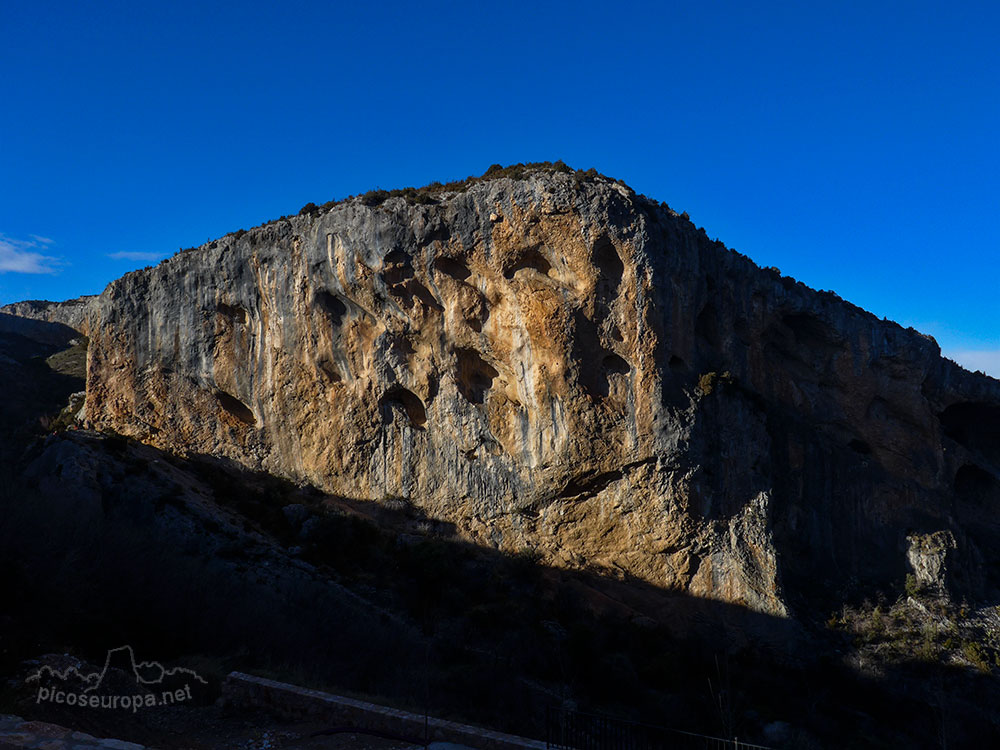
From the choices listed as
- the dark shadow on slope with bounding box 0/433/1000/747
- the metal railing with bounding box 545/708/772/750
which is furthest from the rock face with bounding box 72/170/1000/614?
the metal railing with bounding box 545/708/772/750

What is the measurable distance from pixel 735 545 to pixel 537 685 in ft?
29.8

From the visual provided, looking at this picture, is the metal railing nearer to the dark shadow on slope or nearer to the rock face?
the dark shadow on slope

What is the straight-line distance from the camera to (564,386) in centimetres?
2391

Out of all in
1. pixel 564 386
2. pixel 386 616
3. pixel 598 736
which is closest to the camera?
pixel 598 736

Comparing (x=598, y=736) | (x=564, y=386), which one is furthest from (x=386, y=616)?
(x=598, y=736)

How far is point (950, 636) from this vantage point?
2473cm

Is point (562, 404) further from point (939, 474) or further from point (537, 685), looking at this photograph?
point (939, 474)

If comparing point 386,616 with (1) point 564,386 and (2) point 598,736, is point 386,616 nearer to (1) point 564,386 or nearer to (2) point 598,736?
(1) point 564,386

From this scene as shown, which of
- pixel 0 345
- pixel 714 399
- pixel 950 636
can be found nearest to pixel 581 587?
pixel 714 399

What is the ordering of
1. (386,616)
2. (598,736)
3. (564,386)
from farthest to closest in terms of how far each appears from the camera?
(564,386) → (386,616) → (598,736)

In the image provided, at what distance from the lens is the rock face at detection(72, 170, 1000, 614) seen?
939 inches

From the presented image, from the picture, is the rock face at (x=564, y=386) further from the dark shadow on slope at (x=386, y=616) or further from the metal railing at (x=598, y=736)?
the metal railing at (x=598, y=736)

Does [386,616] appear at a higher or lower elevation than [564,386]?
lower

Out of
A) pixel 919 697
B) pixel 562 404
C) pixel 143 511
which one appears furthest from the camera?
pixel 562 404
